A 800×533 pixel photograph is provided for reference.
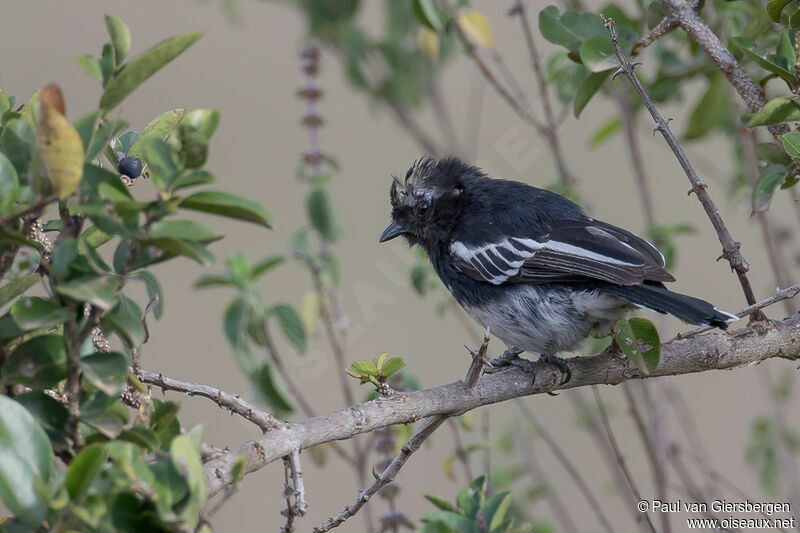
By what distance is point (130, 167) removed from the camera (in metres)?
2.30

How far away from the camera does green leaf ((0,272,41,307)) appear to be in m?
1.75

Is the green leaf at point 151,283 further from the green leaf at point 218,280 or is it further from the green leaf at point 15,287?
the green leaf at point 218,280

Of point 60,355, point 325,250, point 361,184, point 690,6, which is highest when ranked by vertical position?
point 361,184

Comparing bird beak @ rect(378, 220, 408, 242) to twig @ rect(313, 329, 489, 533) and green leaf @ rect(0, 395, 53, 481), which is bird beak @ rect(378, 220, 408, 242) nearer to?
twig @ rect(313, 329, 489, 533)

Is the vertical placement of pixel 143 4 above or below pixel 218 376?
above

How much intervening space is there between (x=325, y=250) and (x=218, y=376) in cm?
402

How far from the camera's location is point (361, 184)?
33.1 ft

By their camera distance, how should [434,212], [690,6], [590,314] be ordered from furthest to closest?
[434,212]
[590,314]
[690,6]

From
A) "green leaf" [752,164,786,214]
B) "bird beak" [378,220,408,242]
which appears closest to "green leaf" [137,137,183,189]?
"green leaf" [752,164,786,214]

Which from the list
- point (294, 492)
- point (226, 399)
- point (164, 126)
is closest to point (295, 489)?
point (294, 492)

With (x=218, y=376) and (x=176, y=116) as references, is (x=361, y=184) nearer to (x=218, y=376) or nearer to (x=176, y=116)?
(x=218, y=376)

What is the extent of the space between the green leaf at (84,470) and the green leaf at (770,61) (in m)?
2.55

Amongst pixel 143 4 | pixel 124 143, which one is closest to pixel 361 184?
pixel 143 4

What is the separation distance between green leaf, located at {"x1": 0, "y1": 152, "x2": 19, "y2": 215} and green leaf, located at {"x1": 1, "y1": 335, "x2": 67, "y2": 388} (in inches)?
11.8
